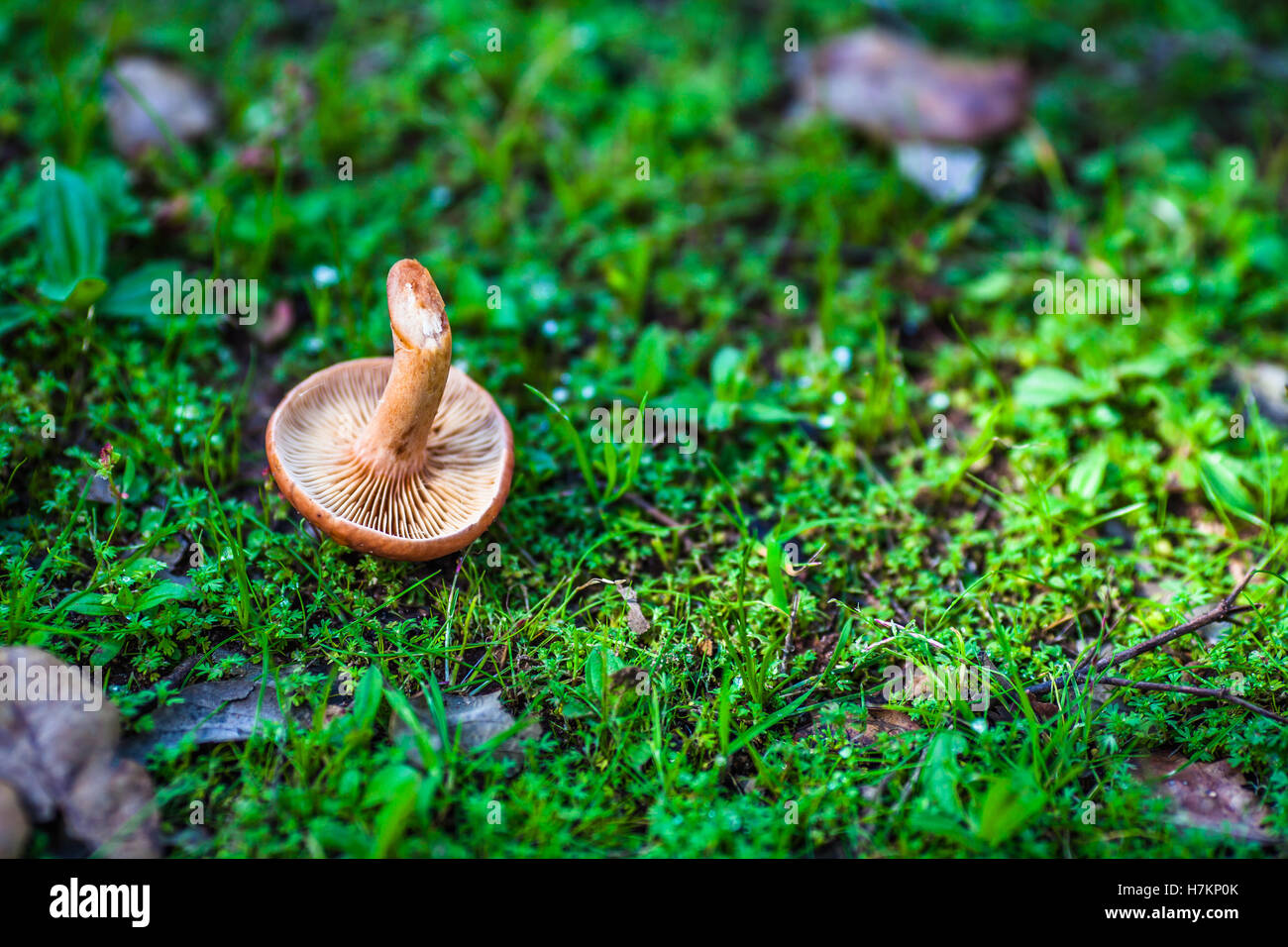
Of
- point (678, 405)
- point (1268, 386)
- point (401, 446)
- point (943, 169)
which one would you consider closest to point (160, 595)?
point (401, 446)

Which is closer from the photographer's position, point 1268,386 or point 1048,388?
point 1048,388

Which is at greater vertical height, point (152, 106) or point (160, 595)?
point (152, 106)

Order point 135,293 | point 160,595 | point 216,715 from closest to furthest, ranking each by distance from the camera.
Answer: point 216,715
point 160,595
point 135,293

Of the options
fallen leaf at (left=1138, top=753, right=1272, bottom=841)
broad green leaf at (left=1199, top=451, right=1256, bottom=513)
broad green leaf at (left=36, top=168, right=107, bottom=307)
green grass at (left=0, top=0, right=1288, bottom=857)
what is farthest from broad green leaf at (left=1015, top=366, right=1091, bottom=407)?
broad green leaf at (left=36, top=168, right=107, bottom=307)

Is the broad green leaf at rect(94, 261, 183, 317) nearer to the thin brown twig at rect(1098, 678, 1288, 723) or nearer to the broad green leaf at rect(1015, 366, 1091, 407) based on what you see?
the broad green leaf at rect(1015, 366, 1091, 407)

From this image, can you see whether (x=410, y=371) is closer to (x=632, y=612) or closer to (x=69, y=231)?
(x=632, y=612)
